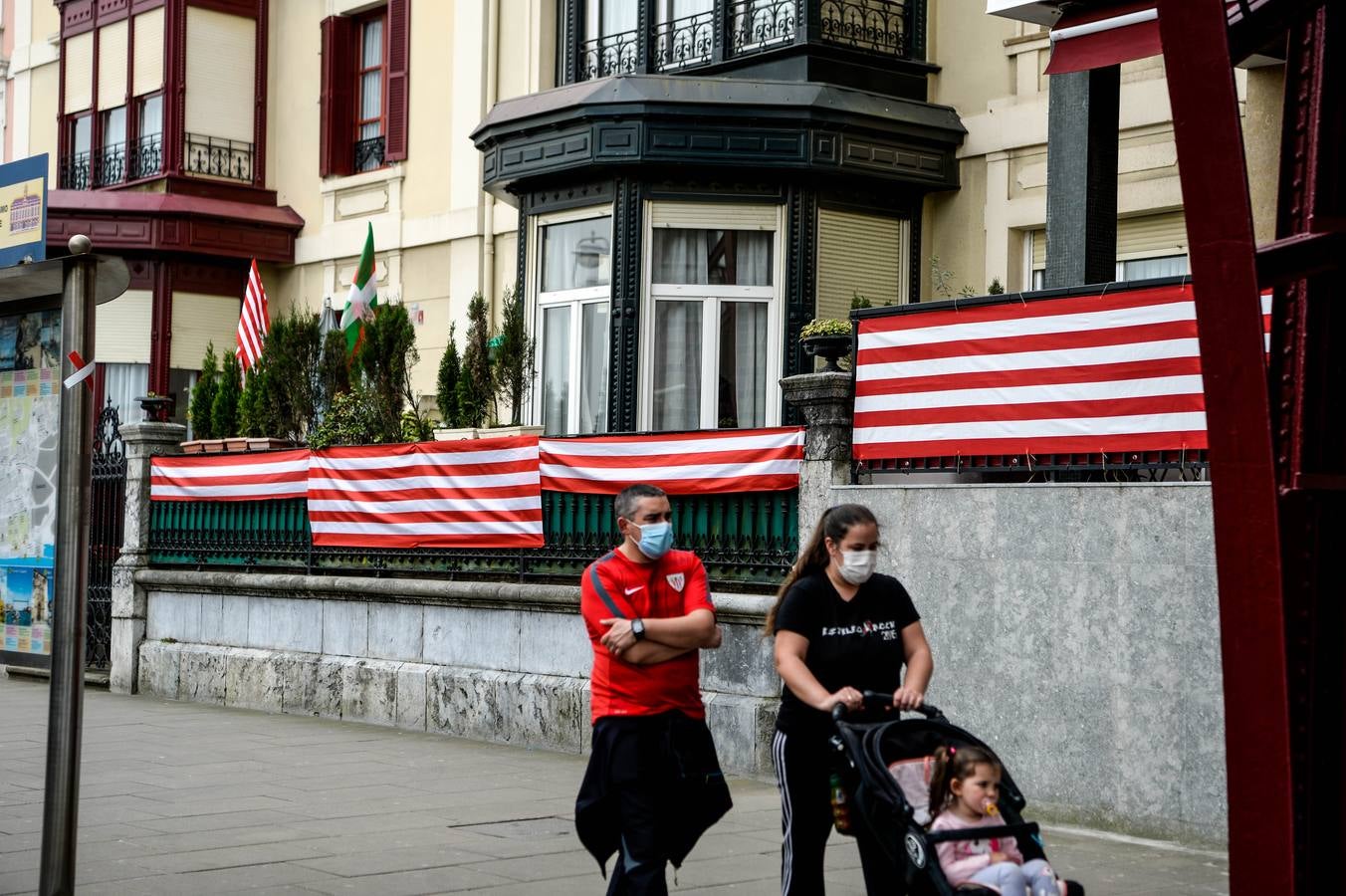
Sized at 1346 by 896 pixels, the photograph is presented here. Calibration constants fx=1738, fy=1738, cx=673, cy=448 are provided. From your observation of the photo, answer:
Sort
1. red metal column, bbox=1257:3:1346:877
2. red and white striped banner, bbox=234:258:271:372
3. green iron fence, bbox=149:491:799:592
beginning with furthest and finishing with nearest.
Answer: red and white striped banner, bbox=234:258:271:372, green iron fence, bbox=149:491:799:592, red metal column, bbox=1257:3:1346:877

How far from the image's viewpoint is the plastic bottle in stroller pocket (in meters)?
5.97

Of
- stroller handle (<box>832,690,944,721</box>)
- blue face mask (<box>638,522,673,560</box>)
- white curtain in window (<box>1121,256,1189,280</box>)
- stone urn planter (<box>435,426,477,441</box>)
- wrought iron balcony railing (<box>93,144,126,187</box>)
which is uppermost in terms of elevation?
wrought iron balcony railing (<box>93,144,126,187</box>)

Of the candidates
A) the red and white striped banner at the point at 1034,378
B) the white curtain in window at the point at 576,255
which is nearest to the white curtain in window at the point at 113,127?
the white curtain in window at the point at 576,255

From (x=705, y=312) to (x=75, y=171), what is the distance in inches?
556

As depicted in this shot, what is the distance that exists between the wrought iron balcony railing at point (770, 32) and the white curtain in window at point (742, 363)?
2.72 meters

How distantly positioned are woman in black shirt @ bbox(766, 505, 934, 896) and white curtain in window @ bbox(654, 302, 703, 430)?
1225cm

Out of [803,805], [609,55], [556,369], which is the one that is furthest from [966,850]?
[609,55]

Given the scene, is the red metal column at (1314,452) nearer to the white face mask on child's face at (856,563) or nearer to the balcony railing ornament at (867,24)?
the white face mask on child's face at (856,563)

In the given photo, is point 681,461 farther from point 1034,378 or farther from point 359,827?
point 359,827

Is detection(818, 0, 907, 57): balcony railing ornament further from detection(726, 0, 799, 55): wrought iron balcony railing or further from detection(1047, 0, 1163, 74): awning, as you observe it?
detection(1047, 0, 1163, 74): awning

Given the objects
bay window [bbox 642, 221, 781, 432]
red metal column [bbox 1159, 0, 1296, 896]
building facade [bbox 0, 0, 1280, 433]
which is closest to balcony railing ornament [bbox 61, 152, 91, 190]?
building facade [bbox 0, 0, 1280, 433]

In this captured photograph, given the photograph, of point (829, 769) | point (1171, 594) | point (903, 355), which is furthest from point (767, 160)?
point (829, 769)

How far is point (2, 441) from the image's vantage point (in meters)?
8.14

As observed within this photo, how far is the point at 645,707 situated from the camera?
6715mm
